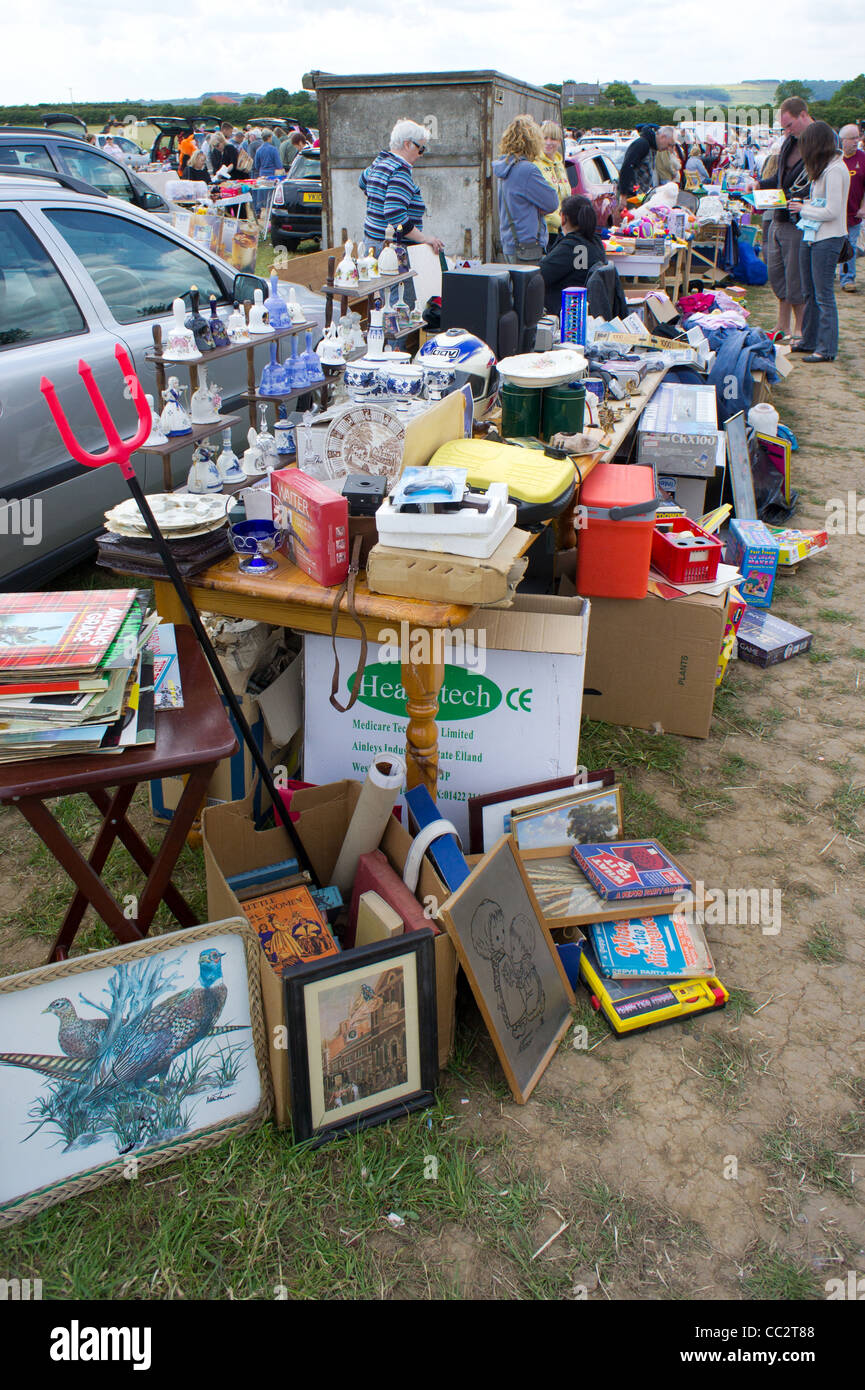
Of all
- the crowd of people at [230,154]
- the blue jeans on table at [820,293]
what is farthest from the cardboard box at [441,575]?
the crowd of people at [230,154]

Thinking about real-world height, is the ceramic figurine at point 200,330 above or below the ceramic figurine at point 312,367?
above

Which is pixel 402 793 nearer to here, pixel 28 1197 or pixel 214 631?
pixel 214 631

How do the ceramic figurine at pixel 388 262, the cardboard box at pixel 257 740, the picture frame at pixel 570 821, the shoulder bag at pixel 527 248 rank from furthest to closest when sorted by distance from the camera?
1. the shoulder bag at pixel 527 248
2. the ceramic figurine at pixel 388 262
3. the cardboard box at pixel 257 740
4. the picture frame at pixel 570 821

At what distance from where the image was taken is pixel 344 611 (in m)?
2.18

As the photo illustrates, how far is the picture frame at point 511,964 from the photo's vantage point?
6.48ft

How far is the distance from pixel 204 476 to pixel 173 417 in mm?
198

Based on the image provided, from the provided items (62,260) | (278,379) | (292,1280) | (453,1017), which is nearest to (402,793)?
(453,1017)

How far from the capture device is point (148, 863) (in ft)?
8.22

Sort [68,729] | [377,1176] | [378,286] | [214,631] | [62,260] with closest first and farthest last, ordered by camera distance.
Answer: [68,729] → [377,1176] → [214,631] → [62,260] → [378,286]

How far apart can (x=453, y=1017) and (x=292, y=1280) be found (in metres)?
0.60

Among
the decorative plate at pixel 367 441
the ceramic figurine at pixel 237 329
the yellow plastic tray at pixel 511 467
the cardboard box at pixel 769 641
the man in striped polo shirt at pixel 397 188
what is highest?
the man in striped polo shirt at pixel 397 188

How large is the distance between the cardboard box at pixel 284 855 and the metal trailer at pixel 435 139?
8010 mm

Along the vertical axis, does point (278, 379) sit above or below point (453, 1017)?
above

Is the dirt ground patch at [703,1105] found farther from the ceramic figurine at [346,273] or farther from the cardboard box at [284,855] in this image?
the ceramic figurine at [346,273]
